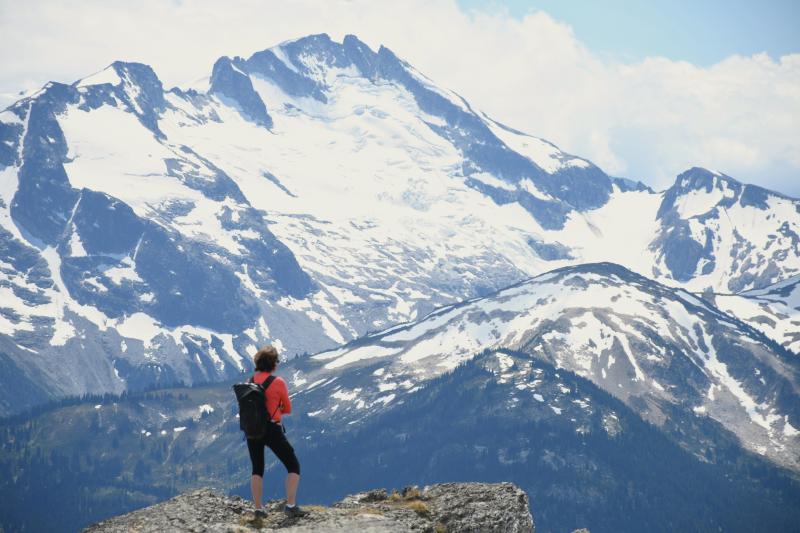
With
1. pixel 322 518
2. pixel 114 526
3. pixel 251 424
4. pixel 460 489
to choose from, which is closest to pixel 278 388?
pixel 251 424

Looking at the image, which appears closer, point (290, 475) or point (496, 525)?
point (290, 475)

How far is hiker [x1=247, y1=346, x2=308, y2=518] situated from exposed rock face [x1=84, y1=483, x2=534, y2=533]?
2.85 ft

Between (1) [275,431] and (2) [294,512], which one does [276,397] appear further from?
(2) [294,512]

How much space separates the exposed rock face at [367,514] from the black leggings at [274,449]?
168cm

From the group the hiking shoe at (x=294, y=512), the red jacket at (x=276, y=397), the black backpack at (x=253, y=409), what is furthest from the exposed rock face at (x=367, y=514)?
the red jacket at (x=276, y=397)

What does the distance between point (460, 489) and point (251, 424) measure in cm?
→ 1145

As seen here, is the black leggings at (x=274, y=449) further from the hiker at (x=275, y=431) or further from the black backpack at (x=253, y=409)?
the black backpack at (x=253, y=409)

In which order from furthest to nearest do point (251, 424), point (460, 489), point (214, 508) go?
point (460, 489) → point (214, 508) → point (251, 424)

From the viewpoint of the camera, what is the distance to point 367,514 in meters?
44.5

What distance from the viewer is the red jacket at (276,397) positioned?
42219 millimetres

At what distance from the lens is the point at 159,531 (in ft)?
140

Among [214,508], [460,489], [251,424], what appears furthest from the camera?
[460,489]

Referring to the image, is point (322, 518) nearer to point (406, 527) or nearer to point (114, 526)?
point (406, 527)

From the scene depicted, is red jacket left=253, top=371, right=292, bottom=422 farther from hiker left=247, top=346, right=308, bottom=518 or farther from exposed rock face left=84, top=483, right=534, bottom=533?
exposed rock face left=84, top=483, right=534, bottom=533
